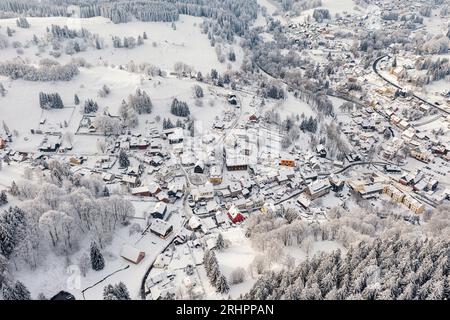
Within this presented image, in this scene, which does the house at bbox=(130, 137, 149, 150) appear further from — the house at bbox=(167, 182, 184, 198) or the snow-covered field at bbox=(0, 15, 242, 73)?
the snow-covered field at bbox=(0, 15, 242, 73)

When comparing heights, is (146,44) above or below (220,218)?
above

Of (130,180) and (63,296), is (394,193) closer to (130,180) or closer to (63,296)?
(130,180)

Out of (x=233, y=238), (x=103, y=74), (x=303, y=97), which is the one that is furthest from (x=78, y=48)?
(x=233, y=238)

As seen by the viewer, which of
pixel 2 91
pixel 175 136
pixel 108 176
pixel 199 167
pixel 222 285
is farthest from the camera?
pixel 2 91

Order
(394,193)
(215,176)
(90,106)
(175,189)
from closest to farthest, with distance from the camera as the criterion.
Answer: (175,189) < (215,176) < (394,193) < (90,106)

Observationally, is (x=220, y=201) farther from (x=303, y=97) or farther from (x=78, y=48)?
(x=78, y=48)

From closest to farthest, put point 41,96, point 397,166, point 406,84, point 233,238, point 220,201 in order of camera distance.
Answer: point 233,238, point 220,201, point 397,166, point 41,96, point 406,84

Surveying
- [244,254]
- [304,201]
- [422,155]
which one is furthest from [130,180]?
[422,155]
